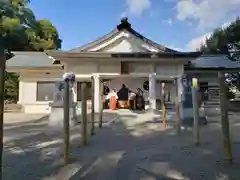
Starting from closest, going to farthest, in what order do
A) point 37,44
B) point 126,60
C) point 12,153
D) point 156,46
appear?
point 12,153, point 126,60, point 156,46, point 37,44

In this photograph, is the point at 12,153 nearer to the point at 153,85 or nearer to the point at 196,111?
the point at 196,111

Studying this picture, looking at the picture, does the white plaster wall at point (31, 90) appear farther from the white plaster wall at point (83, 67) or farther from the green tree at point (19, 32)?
the green tree at point (19, 32)

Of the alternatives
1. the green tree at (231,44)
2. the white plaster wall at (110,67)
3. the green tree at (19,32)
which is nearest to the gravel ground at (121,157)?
the white plaster wall at (110,67)

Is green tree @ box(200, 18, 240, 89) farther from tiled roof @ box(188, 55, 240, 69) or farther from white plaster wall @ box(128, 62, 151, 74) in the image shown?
white plaster wall @ box(128, 62, 151, 74)

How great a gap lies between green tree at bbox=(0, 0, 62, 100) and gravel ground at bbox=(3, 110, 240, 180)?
15.1 m

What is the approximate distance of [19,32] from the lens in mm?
22859

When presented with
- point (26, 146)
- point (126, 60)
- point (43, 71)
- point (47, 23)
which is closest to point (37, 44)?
point (47, 23)

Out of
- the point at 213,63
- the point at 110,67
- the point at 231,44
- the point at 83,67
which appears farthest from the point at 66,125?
the point at 231,44

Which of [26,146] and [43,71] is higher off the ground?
[43,71]

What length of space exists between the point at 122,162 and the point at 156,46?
13095 millimetres

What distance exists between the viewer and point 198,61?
785 inches

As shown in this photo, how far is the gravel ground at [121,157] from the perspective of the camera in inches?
172

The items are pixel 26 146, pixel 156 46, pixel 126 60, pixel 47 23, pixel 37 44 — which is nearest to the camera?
pixel 26 146

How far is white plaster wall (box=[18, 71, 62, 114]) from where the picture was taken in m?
18.1
